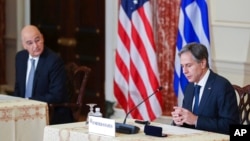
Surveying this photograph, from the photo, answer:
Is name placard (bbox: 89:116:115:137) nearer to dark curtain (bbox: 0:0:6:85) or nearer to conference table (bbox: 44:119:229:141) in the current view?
conference table (bbox: 44:119:229:141)

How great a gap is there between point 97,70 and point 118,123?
13.2 ft

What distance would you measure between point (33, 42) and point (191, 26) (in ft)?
4.57

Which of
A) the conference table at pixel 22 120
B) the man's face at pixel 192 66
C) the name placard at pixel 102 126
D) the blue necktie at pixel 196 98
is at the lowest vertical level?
the conference table at pixel 22 120

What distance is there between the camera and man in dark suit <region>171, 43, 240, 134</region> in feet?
14.3

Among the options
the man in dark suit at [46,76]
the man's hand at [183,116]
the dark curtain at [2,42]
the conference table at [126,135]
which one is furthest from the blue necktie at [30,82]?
the dark curtain at [2,42]

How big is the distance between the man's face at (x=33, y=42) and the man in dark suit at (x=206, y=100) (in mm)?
1688

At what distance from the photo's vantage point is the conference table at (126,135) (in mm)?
3876

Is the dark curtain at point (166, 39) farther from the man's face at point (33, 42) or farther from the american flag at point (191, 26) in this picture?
the man's face at point (33, 42)

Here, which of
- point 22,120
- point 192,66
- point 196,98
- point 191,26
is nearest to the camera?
point 192,66

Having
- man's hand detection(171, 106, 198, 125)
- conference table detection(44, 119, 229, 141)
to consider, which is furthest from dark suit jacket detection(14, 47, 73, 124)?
man's hand detection(171, 106, 198, 125)

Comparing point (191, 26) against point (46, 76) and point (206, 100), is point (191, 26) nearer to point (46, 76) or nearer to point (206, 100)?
point (46, 76)

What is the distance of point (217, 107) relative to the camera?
445 cm

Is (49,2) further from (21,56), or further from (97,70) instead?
(21,56)

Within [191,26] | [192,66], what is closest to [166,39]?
[191,26]
